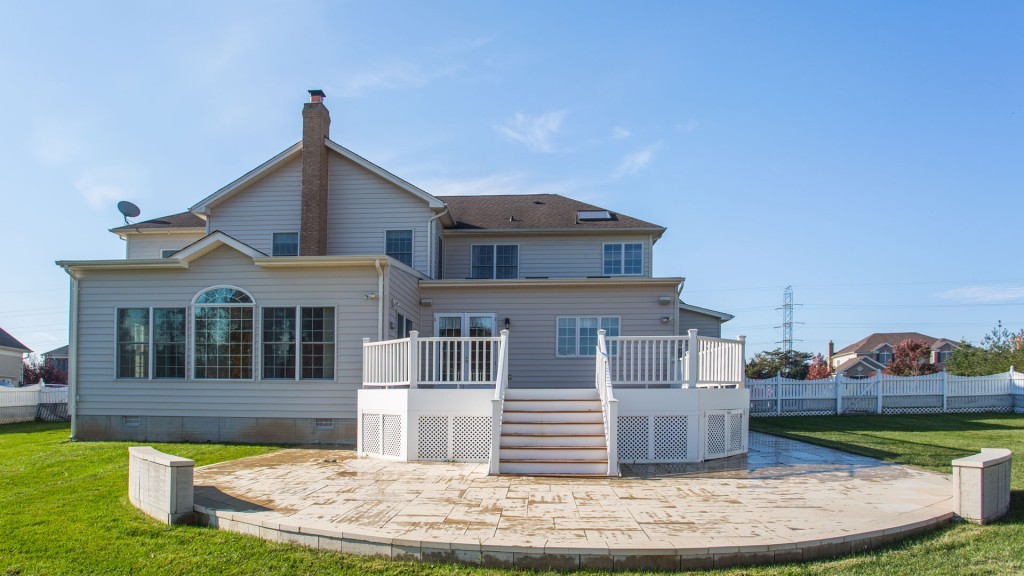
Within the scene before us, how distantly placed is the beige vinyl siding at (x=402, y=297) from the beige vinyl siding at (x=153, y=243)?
7840 mm

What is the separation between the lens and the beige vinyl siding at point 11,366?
38.6 m

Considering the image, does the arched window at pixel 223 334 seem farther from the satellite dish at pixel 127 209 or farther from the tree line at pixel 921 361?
the tree line at pixel 921 361

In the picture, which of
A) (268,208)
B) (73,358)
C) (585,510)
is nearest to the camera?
(585,510)

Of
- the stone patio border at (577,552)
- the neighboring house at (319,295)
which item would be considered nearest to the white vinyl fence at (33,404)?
the neighboring house at (319,295)

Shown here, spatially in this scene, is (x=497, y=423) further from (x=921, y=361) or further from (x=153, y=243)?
(x=921, y=361)

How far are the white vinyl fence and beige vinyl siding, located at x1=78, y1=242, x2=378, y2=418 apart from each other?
8.62m

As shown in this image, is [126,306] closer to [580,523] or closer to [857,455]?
[580,523]

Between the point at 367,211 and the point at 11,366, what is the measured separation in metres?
33.9

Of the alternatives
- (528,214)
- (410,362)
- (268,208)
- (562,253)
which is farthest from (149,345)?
(528,214)

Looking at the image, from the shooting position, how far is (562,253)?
63.4 feet

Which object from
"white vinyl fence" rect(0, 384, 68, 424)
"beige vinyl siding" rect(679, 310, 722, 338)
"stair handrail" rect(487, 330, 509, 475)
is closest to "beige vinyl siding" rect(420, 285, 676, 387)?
"beige vinyl siding" rect(679, 310, 722, 338)

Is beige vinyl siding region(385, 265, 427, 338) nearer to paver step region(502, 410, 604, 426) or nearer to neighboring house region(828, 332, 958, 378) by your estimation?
paver step region(502, 410, 604, 426)

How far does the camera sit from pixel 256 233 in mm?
17656

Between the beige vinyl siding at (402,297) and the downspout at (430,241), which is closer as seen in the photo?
the beige vinyl siding at (402,297)
